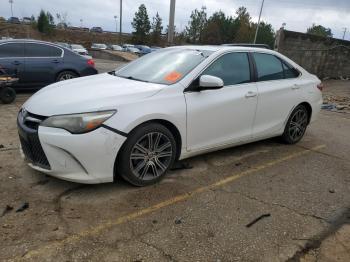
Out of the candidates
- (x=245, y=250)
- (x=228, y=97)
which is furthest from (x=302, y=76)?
(x=245, y=250)

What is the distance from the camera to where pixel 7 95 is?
28.1ft

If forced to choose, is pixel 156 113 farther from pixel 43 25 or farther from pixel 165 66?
pixel 43 25

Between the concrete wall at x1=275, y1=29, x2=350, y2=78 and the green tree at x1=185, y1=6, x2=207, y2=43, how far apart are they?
2245 inches

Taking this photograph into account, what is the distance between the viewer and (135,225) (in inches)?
138

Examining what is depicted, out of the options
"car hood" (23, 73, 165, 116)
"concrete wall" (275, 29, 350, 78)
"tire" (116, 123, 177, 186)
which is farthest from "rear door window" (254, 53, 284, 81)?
"concrete wall" (275, 29, 350, 78)

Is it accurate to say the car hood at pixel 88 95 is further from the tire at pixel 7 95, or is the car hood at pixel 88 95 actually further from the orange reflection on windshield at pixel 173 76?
the tire at pixel 7 95

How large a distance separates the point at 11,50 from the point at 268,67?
6.76 meters

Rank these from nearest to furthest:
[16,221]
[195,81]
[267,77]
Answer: [16,221] < [195,81] < [267,77]

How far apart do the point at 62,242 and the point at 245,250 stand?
154 centimetres

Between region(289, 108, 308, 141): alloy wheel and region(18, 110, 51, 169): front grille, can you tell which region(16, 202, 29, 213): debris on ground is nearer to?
region(18, 110, 51, 169): front grille

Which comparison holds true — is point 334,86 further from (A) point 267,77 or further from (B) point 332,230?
(B) point 332,230

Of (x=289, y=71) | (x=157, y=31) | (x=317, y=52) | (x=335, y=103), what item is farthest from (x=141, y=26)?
(x=289, y=71)

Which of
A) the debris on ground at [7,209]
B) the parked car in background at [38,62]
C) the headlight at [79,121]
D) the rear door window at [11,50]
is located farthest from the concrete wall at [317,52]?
the debris on ground at [7,209]

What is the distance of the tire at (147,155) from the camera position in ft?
13.1
